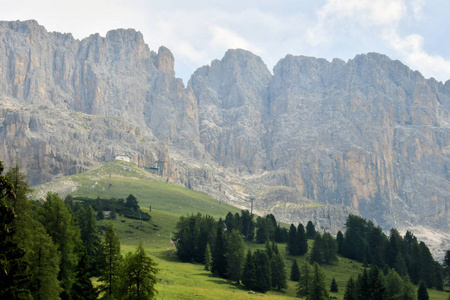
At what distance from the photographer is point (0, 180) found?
3903 centimetres

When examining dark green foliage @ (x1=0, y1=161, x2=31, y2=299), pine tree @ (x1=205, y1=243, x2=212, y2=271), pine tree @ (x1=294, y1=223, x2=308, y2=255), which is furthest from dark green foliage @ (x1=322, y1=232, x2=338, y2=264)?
dark green foliage @ (x1=0, y1=161, x2=31, y2=299)

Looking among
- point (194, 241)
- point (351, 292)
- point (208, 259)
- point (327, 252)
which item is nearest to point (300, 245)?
point (327, 252)

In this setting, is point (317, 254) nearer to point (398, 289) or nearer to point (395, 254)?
point (395, 254)

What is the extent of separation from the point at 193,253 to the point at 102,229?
31.7 meters

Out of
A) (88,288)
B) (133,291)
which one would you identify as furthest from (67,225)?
(133,291)

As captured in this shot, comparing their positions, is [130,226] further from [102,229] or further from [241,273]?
[241,273]

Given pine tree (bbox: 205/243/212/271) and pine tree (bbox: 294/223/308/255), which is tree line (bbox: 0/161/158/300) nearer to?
pine tree (bbox: 205/243/212/271)

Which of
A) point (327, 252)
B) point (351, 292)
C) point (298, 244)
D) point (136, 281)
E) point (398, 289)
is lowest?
point (351, 292)

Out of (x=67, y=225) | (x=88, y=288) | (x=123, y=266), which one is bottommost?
(x=88, y=288)

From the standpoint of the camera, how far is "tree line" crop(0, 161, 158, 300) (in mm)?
39562

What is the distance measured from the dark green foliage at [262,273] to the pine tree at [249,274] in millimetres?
803

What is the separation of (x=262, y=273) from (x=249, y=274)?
11.8ft

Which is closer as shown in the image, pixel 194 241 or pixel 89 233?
pixel 89 233

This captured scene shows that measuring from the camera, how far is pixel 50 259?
54.1m
